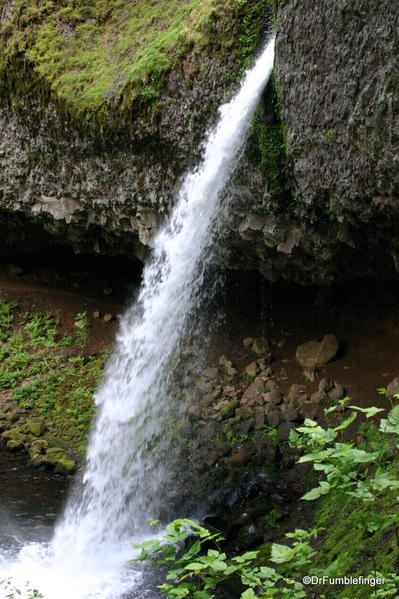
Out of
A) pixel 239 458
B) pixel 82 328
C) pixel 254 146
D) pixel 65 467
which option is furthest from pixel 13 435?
pixel 254 146

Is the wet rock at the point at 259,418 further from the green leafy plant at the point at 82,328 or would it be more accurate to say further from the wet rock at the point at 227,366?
the green leafy plant at the point at 82,328

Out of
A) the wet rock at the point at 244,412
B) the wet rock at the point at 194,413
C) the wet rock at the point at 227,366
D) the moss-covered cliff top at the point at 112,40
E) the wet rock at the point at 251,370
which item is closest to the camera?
the moss-covered cliff top at the point at 112,40

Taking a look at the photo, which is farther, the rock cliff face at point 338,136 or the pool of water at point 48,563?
the pool of water at point 48,563

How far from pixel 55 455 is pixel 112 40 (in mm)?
5439

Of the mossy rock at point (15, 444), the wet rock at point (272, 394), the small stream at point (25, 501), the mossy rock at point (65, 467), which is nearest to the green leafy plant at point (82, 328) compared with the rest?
the mossy rock at point (15, 444)

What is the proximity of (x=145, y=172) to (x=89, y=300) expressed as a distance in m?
4.02

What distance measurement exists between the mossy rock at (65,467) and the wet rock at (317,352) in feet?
9.92

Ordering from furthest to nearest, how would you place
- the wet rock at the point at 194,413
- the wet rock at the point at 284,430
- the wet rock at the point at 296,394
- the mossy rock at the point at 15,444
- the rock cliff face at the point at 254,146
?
the mossy rock at the point at 15,444 < the wet rock at the point at 194,413 < the wet rock at the point at 296,394 < the wet rock at the point at 284,430 < the rock cliff face at the point at 254,146

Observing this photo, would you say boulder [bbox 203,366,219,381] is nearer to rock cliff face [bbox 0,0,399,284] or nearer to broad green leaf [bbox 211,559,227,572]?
rock cliff face [bbox 0,0,399,284]

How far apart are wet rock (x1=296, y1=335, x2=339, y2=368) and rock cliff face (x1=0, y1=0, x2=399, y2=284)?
0.91m

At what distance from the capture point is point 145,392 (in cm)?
692

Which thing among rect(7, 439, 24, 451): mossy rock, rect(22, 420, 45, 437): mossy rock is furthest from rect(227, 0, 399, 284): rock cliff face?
rect(7, 439, 24, 451): mossy rock

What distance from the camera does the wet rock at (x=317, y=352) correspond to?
7578 millimetres

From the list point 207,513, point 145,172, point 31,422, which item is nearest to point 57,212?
point 145,172
